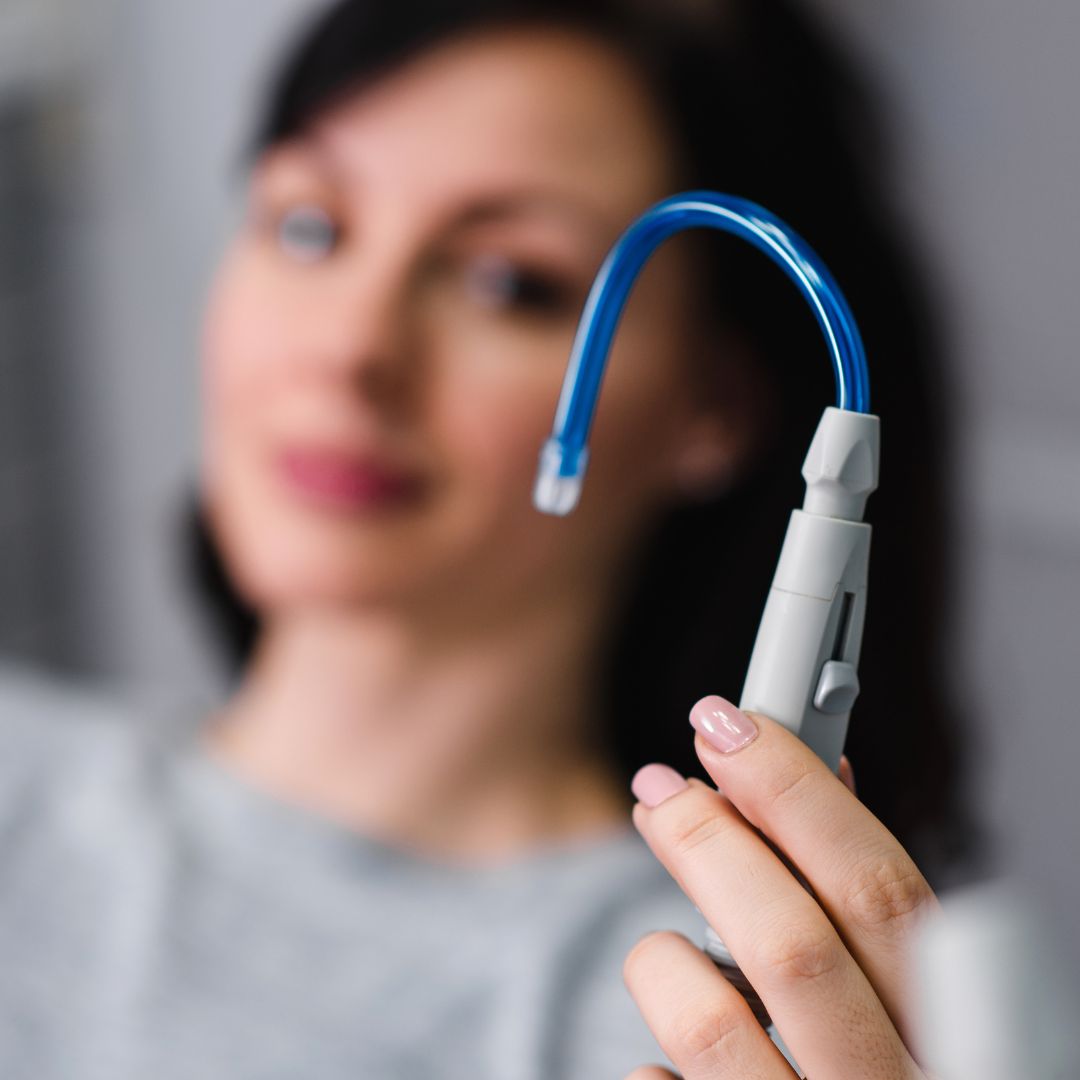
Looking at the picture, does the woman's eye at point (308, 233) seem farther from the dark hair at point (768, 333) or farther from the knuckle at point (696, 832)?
the knuckle at point (696, 832)

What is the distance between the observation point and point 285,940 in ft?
2.20

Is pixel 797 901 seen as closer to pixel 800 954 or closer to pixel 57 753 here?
pixel 800 954

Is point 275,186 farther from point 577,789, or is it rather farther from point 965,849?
point 965,849

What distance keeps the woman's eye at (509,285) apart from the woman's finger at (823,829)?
40cm

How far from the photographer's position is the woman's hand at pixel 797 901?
26 centimetres

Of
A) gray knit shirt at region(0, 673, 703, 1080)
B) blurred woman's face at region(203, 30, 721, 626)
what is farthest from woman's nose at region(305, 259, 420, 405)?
gray knit shirt at region(0, 673, 703, 1080)

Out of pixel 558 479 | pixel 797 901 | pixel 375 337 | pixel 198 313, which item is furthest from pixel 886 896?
pixel 198 313

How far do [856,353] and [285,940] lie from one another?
50 cm

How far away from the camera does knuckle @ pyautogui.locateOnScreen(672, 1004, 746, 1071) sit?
27 cm

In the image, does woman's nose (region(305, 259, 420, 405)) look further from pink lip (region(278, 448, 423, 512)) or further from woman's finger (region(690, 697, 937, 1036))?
woman's finger (region(690, 697, 937, 1036))

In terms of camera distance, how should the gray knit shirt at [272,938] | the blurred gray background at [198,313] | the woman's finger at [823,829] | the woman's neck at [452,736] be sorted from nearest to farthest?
the woman's finger at [823,829], the gray knit shirt at [272,938], the woman's neck at [452,736], the blurred gray background at [198,313]

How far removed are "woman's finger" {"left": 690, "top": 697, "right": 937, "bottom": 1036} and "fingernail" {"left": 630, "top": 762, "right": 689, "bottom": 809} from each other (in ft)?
0.07

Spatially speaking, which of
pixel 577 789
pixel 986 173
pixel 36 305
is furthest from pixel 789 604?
pixel 36 305

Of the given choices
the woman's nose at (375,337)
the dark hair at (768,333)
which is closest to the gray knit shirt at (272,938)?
the dark hair at (768,333)
